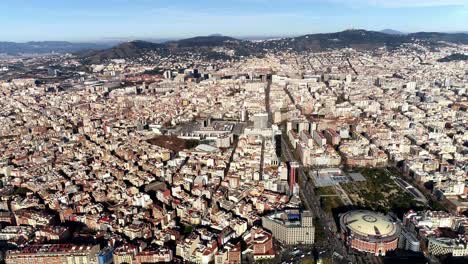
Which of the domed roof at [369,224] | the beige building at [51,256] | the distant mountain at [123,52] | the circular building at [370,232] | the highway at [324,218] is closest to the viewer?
the beige building at [51,256]

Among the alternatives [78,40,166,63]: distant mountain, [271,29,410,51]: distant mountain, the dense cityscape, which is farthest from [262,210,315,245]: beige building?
[271,29,410,51]: distant mountain

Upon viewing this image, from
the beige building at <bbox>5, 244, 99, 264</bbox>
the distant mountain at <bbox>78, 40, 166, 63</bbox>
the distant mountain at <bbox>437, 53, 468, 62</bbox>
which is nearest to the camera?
the beige building at <bbox>5, 244, 99, 264</bbox>

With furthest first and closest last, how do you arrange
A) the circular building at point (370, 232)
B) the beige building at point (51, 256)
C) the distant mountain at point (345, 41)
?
1. the distant mountain at point (345, 41)
2. the circular building at point (370, 232)
3. the beige building at point (51, 256)

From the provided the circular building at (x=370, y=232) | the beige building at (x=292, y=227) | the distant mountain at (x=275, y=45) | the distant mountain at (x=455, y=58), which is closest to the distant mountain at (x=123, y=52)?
the distant mountain at (x=275, y=45)

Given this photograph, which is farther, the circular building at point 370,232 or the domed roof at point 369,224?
the domed roof at point 369,224

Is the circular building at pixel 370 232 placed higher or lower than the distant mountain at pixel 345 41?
lower

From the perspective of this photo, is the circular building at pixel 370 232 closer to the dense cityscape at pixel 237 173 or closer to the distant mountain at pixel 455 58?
the dense cityscape at pixel 237 173

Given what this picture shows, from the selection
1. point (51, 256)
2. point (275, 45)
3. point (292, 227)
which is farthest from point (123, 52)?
point (292, 227)

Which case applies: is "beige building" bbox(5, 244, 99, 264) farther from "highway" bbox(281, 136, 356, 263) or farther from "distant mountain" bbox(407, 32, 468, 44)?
"distant mountain" bbox(407, 32, 468, 44)

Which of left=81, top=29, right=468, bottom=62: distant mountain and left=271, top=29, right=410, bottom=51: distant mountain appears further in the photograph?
left=271, top=29, right=410, bottom=51: distant mountain
